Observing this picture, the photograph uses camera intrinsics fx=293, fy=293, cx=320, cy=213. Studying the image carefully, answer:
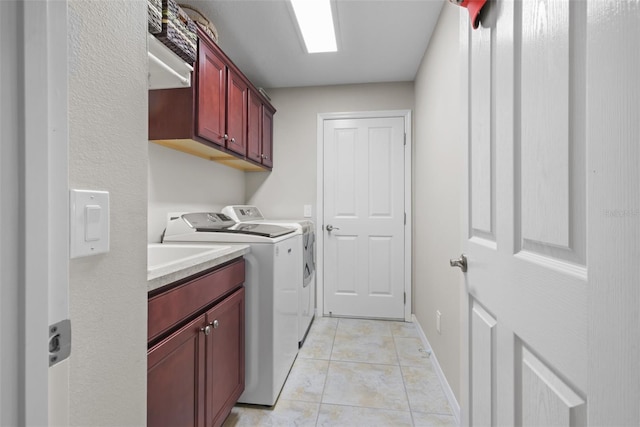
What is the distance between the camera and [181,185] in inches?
81.7

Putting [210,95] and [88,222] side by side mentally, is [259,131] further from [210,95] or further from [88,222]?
[88,222]

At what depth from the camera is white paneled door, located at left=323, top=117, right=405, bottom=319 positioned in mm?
2938

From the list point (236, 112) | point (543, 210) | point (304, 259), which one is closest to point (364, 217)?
point (304, 259)

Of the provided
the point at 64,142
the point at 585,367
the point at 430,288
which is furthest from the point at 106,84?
the point at 430,288

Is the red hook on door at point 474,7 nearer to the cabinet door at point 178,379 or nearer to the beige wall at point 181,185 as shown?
the cabinet door at point 178,379

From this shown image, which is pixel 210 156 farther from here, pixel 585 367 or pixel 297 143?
pixel 585 367

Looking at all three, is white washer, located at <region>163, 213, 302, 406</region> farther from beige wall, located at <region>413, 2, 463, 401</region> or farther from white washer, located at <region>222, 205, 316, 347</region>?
beige wall, located at <region>413, 2, 463, 401</region>

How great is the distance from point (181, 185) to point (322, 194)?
4.55 ft

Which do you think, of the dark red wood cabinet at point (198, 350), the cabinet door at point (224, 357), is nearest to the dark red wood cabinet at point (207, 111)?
the dark red wood cabinet at point (198, 350)

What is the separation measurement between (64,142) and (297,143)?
9.02 feet

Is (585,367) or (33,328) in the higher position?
(33,328)

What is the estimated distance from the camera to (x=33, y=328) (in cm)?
36

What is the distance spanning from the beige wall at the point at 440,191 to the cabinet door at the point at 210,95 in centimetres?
141

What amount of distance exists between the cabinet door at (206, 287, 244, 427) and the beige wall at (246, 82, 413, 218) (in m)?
1.65
